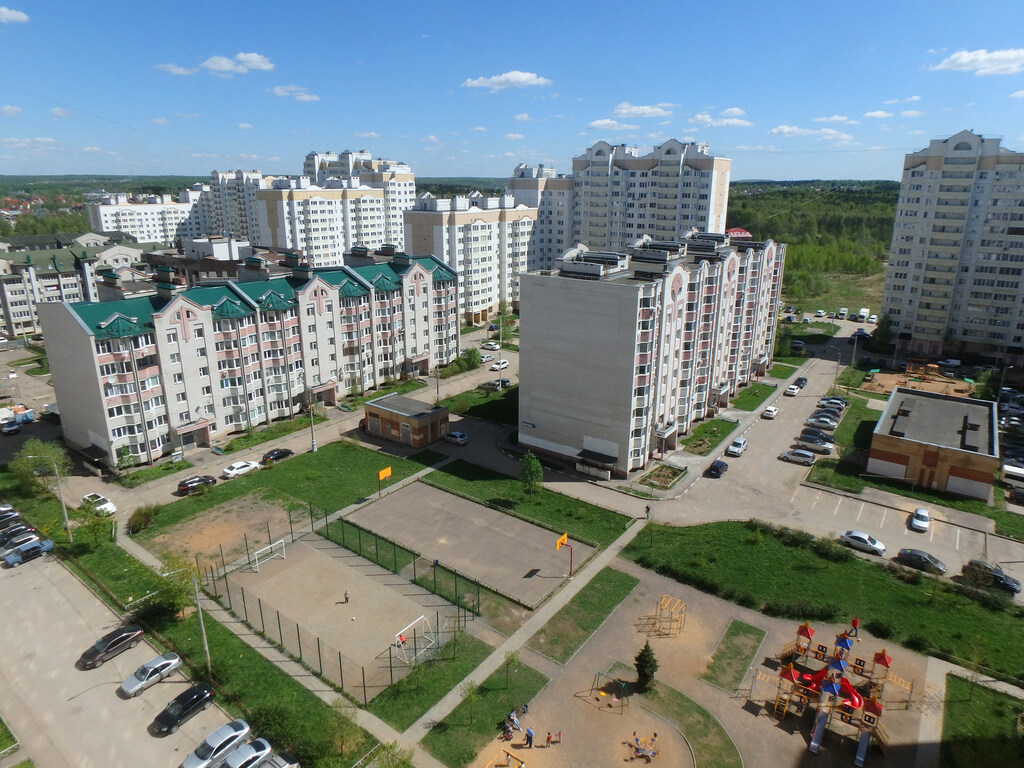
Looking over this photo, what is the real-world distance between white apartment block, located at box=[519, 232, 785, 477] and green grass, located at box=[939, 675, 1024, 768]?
28.2 meters

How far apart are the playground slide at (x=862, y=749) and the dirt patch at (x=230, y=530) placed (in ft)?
123

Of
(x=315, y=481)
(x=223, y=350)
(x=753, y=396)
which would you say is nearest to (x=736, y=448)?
(x=753, y=396)

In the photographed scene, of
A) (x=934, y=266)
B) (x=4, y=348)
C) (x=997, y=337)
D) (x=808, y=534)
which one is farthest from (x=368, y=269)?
(x=997, y=337)

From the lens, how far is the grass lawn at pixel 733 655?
1292 inches

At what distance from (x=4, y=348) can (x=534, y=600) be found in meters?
97.5

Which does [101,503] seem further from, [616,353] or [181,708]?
[616,353]

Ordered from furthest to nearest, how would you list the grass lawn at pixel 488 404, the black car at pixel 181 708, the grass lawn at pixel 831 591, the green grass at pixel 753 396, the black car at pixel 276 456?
the green grass at pixel 753 396, the grass lawn at pixel 488 404, the black car at pixel 276 456, the grass lawn at pixel 831 591, the black car at pixel 181 708

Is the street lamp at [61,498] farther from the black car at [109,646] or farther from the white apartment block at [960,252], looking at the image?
the white apartment block at [960,252]

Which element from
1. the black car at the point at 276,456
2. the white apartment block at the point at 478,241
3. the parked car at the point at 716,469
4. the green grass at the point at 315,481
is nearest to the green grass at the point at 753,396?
the parked car at the point at 716,469

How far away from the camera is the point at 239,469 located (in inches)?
2195

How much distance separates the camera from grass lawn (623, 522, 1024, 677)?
3538cm

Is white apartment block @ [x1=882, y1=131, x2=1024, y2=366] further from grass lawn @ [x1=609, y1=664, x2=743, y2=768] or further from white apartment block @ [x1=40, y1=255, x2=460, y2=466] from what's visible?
grass lawn @ [x1=609, y1=664, x2=743, y2=768]

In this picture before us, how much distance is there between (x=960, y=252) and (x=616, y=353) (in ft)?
225

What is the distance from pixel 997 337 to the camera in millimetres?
89062
